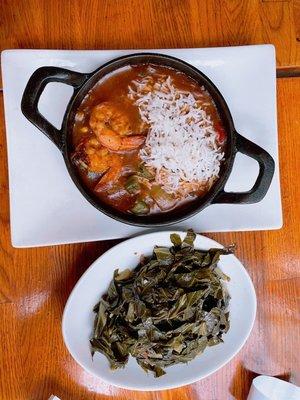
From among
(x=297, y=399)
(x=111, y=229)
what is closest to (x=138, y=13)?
(x=111, y=229)

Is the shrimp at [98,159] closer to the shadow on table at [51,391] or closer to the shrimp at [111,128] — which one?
the shrimp at [111,128]

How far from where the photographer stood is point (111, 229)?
5.31 feet

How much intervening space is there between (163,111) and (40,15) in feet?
1.47

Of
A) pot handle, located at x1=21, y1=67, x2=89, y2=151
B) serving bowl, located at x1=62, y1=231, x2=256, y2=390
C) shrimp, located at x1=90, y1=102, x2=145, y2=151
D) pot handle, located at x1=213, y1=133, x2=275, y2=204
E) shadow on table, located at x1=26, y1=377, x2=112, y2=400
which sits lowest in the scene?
shadow on table, located at x1=26, y1=377, x2=112, y2=400

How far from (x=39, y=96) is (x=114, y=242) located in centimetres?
46

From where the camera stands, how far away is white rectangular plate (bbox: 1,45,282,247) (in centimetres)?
158

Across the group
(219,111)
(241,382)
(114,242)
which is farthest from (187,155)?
(241,382)

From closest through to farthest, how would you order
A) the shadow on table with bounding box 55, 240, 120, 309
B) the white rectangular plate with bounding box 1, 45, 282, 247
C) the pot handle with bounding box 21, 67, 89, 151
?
the pot handle with bounding box 21, 67, 89, 151
the white rectangular plate with bounding box 1, 45, 282, 247
the shadow on table with bounding box 55, 240, 120, 309

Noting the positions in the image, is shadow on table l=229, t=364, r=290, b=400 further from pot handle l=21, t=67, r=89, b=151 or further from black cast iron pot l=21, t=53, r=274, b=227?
pot handle l=21, t=67, r=89, b=151

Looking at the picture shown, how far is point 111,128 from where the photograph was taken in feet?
4.95

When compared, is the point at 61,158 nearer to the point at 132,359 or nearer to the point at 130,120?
the point at 130,120

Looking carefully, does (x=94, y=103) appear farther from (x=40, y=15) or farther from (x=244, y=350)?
(x=244, y=350)

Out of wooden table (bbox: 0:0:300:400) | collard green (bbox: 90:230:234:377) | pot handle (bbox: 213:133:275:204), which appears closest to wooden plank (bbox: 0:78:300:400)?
wooden table (bbox: 0:0:300:400)

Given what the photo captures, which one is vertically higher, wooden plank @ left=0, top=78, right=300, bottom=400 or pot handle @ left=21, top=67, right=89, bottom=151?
pot handle @ left=21, top=67, right=89, bottom=151
